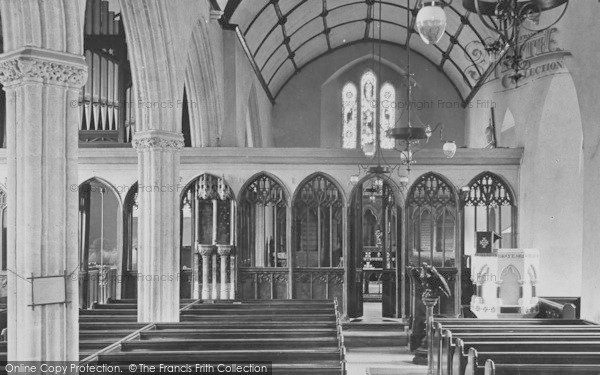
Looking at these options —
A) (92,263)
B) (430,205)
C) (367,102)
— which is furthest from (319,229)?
(367,102)

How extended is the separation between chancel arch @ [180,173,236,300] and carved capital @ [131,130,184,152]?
3.26m

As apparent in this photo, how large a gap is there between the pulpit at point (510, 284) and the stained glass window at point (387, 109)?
1314 cm

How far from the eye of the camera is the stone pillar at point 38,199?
6.34m

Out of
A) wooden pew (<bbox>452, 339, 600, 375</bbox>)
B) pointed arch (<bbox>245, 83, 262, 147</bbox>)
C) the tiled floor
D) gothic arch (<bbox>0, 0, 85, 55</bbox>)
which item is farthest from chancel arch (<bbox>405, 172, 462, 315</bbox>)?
gothic arch (<bbox>0, 0, 85, 55</bbox>)

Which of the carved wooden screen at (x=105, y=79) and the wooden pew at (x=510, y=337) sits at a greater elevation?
the carved wooden screen at (x=105, y=79)

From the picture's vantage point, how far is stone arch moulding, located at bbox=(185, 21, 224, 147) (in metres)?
14.0

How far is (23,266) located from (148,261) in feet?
13.3

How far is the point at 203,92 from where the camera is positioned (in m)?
14.8

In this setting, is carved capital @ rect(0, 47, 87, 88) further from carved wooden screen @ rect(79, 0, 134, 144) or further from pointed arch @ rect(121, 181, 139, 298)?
carved wooden screen @ rect(79, 0, 134, 144)

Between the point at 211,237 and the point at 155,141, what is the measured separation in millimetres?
3597

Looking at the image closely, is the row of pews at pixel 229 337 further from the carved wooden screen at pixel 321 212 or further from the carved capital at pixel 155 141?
the carved wooden screen at pixel 321 212

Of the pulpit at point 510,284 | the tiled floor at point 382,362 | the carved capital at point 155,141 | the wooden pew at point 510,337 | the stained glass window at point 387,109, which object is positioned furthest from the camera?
the stained glass window at point 387,109

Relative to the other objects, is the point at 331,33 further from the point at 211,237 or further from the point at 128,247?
the point at 128,247

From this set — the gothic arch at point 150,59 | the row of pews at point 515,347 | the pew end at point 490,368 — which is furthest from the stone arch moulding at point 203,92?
the pew end at point 490,368
